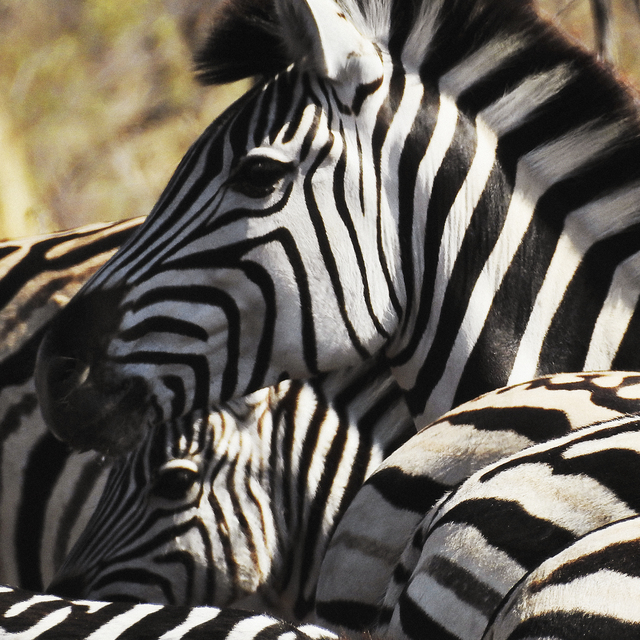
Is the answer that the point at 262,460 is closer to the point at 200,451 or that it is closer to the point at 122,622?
the point at 200,451

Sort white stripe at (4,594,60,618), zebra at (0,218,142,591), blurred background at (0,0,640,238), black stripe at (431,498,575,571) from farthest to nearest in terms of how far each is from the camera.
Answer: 1. blurred background at (0,0,640,238)
2. zebra at (0,218,142,591)
3. white stripe at (4,594,60,618)
4. black stripe at (431,498,575,571)

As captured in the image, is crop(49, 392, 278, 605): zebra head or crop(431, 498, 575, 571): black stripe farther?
crop(49, 392, 278, 605): zebra head

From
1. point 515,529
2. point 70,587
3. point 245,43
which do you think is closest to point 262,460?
point 70,587

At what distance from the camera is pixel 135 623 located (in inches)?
58.9

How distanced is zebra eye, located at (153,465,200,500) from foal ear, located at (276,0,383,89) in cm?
125

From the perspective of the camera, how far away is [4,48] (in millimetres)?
9938

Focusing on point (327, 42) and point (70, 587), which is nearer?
point (327, 42)

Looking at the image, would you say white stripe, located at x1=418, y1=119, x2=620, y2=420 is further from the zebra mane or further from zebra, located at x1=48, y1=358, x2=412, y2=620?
zebra, located at x1=48, y1=358, x2=412, y2=620

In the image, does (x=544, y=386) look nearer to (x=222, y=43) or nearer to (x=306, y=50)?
(x=306, y=50)

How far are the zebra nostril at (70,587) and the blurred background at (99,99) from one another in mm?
6768

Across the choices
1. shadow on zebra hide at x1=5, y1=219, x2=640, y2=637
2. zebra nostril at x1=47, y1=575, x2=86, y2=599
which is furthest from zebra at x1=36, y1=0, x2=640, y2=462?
zebra nostril at x1=47, y1=575, x2=86, y2=599

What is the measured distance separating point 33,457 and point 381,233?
1721mm

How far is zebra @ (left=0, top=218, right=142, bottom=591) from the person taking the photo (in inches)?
122

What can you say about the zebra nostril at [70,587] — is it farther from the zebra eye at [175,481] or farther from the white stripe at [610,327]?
the white stripe at [610,327]
